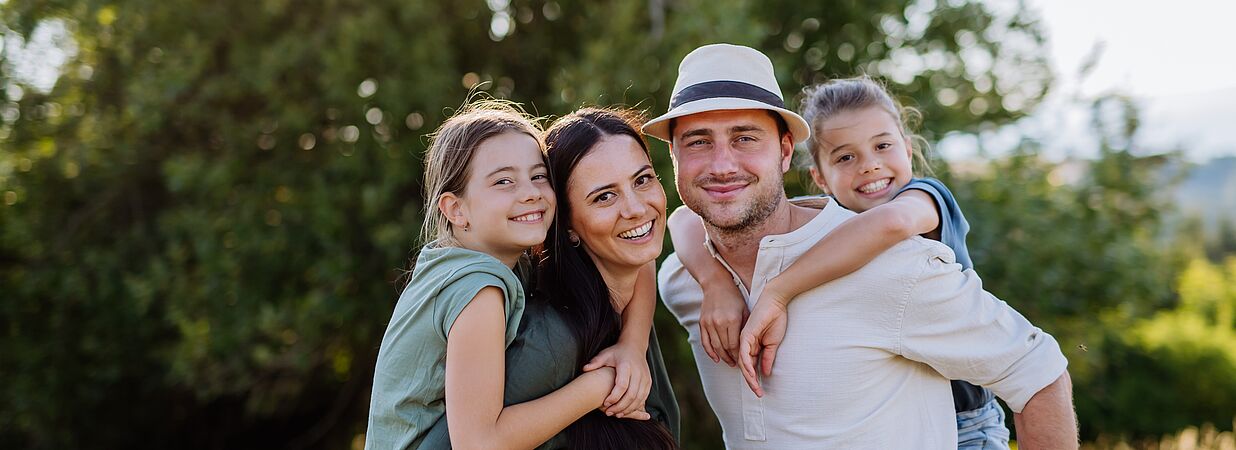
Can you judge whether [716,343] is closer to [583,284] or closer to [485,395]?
[583,284]

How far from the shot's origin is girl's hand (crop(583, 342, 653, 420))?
7.32ft

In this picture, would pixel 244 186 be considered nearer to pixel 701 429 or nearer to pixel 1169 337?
pixel 701 429

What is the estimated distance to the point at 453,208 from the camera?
2.43 meters

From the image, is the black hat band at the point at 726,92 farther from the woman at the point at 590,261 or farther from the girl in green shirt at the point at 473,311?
the girl in green shirt at the point at 473,311

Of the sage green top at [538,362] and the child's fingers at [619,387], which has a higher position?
the sage green top at [538,362]

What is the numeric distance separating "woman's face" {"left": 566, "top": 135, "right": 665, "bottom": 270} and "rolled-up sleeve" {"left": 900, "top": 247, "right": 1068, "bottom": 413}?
26.9 inches

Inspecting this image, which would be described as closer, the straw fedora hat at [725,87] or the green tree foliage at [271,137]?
the straw fedora hat at [725,87]

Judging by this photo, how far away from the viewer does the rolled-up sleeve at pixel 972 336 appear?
2254 mm

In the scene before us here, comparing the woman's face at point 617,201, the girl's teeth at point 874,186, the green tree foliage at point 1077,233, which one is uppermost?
the woman's face at point 617,201

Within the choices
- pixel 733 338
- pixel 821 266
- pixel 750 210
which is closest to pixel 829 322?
pixel 821 266

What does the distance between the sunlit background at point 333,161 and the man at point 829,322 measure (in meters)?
2.51

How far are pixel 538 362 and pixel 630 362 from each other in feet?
0.81

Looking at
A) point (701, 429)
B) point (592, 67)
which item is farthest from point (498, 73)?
point (701, 429)

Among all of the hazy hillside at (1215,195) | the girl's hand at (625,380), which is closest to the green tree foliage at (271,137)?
the girl's hand at (625,380)
